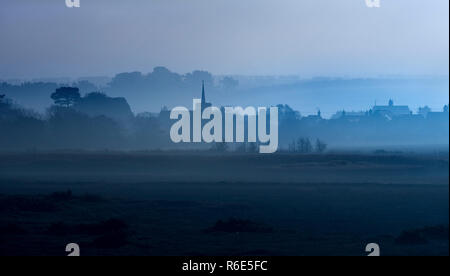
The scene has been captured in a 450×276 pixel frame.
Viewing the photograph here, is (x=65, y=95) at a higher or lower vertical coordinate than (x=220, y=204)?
higher

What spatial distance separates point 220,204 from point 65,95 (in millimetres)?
2046

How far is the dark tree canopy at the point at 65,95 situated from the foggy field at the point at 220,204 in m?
0.58

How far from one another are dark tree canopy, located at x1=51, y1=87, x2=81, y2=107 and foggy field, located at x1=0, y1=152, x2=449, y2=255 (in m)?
0.58

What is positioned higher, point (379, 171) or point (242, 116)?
point (242, 116)

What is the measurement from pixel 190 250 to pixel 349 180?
1.87 meters

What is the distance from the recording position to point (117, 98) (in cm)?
834

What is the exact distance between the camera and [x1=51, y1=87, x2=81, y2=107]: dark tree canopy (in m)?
8.23

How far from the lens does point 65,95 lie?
8.23 m

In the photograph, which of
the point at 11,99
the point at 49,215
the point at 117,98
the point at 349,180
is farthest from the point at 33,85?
the point at 349,180
